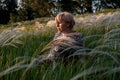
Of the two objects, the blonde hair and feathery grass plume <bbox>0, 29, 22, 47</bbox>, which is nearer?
feathery grass plume <bbox>0, 29, 22, 47</bbox>

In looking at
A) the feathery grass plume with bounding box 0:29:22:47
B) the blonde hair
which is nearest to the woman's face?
the blonde hair

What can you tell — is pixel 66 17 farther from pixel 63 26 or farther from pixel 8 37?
pixel 8 37

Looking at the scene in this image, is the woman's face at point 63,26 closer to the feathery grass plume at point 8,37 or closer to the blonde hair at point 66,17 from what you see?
the blonde hair at point 66,17

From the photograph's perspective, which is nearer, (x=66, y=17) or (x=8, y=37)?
(x=8, y=37)

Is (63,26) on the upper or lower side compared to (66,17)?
lower

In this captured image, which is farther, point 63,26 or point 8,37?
point 63,26

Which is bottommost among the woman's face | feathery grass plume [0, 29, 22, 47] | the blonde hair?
the woman's face

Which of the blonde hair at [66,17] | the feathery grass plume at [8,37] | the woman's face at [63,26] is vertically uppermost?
the feathery grass plume at [8,37]

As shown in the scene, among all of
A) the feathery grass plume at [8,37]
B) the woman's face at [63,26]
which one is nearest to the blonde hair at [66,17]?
the woman's face at [63,26]

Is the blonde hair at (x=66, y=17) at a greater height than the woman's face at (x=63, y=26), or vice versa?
the blonde hair at (x=66, y=17)

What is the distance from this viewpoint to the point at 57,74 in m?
A: 3.68

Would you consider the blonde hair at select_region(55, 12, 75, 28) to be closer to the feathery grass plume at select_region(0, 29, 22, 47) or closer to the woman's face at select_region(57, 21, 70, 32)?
the woman's face at select_region(57, 21, 70, 32)

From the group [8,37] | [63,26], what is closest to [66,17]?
[63,26]

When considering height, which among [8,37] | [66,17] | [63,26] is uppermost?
[8,37]
